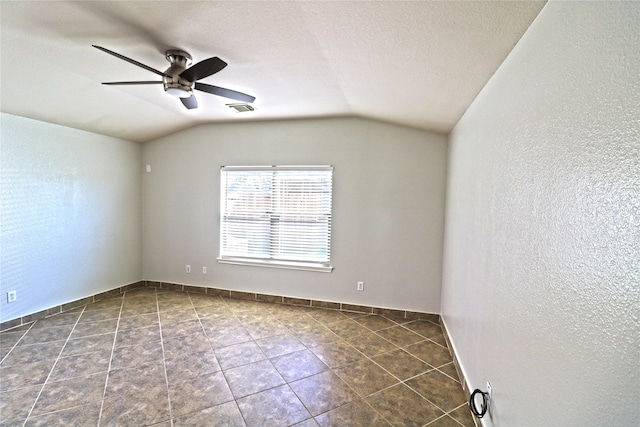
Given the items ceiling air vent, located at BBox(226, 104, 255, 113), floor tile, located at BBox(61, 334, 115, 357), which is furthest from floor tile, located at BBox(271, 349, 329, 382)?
ceiling air vent, located at BBox(226, 104, 255, 113)

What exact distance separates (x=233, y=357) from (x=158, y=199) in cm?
306

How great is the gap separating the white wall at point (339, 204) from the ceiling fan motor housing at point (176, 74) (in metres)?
1.96

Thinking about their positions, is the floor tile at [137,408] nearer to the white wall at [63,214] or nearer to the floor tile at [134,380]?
the floor tile at [134,380]

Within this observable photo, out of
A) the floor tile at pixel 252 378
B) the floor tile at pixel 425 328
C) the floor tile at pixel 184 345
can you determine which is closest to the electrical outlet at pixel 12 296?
the floor tile at pixel 184 345

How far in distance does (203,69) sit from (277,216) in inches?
94.9

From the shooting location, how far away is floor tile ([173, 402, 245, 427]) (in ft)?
6.17

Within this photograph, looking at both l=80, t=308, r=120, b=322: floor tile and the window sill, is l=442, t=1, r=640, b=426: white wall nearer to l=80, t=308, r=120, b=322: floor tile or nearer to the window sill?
the window sill

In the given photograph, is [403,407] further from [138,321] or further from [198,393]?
[138,321]

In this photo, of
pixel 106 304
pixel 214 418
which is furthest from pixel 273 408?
A: pixel 106 304

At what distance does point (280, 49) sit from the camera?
6.77ft

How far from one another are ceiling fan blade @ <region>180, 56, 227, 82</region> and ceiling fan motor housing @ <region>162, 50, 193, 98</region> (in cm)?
5

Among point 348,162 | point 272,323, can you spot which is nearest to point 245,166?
point 348,162

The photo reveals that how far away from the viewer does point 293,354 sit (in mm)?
2775

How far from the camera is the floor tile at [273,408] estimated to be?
1920 millimetres
